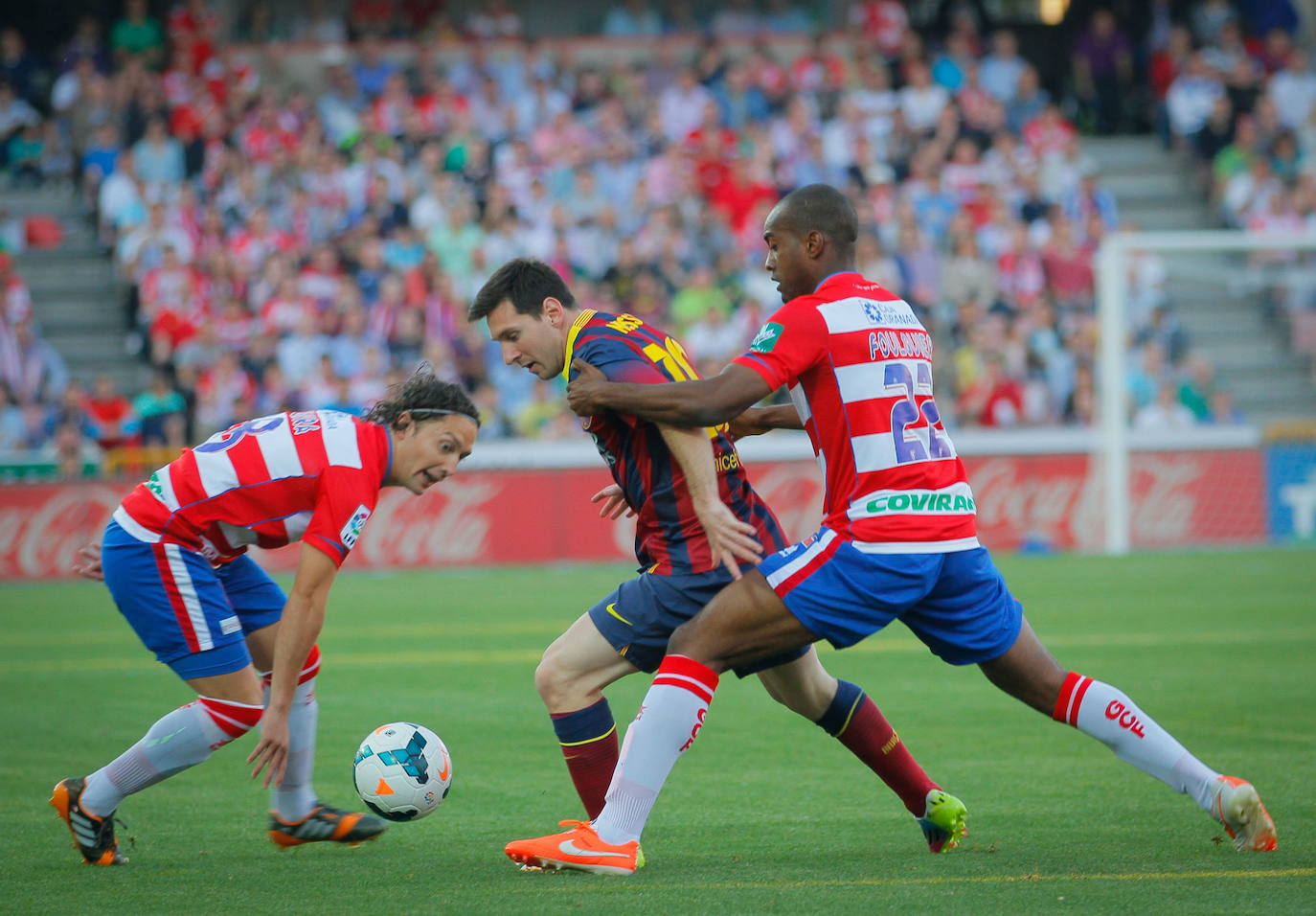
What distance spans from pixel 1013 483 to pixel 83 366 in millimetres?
11714

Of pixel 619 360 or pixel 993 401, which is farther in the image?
pixel 993 401

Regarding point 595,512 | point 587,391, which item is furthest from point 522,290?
point 595,512

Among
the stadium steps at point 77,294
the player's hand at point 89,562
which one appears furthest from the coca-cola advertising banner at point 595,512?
the player's hand at point 89,562

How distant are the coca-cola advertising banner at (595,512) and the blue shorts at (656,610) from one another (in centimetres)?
1092

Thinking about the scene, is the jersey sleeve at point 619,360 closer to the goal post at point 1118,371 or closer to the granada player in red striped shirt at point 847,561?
the granada player in red striped shirt at point 847,561

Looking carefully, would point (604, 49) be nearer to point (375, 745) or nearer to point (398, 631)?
point (398, 631)

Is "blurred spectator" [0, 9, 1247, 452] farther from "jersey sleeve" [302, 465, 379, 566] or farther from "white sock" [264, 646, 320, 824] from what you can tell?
"jersey sleeve" [302, 465, 379, 566]

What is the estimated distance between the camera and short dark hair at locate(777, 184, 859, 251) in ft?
17.3

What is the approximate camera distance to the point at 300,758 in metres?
5.88

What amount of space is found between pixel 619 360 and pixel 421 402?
28.6 inches

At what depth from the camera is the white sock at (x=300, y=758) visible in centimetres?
582

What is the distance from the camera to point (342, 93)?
74.5ft

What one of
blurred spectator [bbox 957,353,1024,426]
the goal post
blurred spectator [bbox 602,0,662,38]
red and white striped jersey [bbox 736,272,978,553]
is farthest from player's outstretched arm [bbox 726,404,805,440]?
blurred spectator [bbox 602,0,662,38]

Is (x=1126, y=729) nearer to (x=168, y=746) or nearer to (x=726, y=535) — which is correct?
(x=726, y=535)
